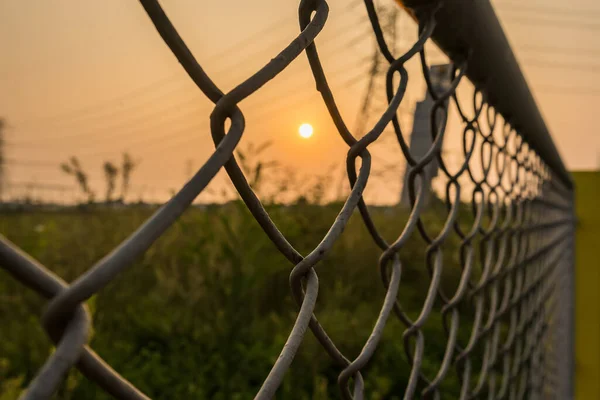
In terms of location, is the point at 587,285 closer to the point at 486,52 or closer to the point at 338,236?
the point at 486,52

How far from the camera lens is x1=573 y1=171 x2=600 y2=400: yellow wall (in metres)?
2.84

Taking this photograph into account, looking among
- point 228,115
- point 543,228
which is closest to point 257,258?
point 543,228

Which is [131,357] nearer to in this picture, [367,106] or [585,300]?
[585,300]

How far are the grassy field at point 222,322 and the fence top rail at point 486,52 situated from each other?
1.00 meters

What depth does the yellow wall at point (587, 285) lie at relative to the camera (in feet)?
9.30

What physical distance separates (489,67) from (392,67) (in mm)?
410

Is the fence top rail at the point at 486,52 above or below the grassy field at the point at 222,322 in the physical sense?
above

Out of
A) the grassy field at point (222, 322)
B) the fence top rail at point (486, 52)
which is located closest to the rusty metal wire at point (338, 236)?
the fence top rail at point (486, 52)

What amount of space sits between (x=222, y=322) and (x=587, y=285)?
186cm

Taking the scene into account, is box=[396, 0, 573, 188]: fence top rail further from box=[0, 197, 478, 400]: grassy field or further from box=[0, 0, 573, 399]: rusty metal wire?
box=[0, 197, 478, 400]: grassy field

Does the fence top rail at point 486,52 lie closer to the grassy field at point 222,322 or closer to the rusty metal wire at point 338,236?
the rusty metal wire at point 338,236

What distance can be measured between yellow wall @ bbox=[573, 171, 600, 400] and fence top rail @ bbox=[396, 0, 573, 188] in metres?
1.78

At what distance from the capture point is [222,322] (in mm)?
2414

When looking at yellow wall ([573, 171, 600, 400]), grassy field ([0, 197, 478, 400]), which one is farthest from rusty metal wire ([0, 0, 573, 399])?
yellow wall ([573, 171, 600, 400])
